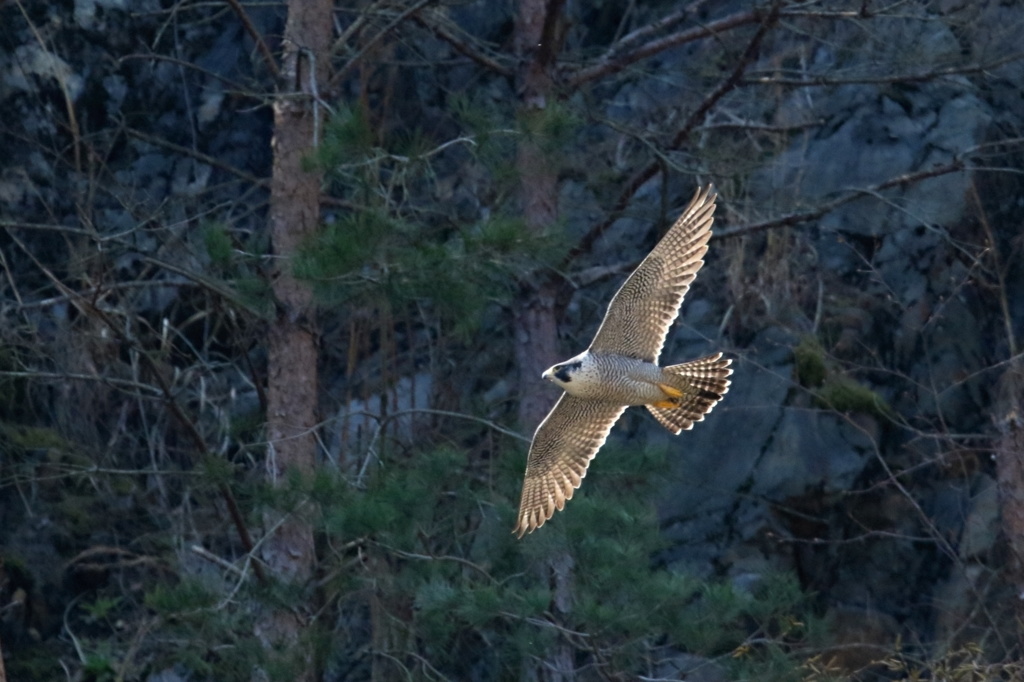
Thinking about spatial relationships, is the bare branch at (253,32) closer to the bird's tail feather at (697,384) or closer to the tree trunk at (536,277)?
the tree trunk at (536,277)

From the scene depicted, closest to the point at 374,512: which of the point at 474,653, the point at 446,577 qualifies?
the point at 446,577

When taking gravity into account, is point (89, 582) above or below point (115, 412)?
below

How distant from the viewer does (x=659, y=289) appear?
20.4 ft

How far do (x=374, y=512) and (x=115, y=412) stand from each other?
3811 mm

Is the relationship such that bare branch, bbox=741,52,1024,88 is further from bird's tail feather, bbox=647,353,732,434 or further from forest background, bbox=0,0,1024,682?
bird's tail feather, bbox=647,353,732,434

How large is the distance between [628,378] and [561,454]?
22.0 inches

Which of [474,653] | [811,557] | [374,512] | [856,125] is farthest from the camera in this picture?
[856,125]

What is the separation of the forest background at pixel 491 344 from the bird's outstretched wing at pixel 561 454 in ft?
0.55

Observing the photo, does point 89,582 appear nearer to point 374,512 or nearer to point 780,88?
point 374,512

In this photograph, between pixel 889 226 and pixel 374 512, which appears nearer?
pixel 374 512

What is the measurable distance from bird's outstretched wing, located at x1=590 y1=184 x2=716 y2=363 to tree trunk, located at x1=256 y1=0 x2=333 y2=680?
1.78 meters

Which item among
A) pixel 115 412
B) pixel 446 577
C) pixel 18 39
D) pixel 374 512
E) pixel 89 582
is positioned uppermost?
pixel 18 39

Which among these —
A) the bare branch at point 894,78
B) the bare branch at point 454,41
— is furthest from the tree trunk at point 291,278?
the bare branch at point 894,78

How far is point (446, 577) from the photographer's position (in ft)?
21.7
